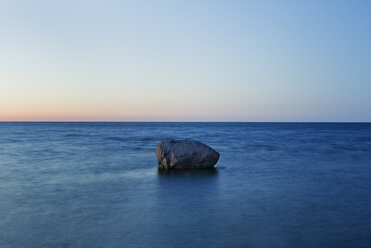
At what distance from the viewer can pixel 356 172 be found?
13.4m

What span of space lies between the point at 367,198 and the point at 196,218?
17.4 feet

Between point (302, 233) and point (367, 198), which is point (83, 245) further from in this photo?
point (367, 198)

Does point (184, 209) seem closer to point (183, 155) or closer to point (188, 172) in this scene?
point (188, 172)

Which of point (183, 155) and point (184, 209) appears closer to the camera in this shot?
point (184, 209)

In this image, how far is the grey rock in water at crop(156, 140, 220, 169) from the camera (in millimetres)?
12570

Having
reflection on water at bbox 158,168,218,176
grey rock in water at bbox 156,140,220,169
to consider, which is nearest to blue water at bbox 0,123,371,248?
reflection on water at bbox 158,168,218,176

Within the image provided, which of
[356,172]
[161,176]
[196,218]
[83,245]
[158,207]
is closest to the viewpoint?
[83,245]

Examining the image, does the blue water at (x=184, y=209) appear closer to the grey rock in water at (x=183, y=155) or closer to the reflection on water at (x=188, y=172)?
the reflection on water at (x=188, y=172)

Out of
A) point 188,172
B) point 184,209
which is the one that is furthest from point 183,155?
point 184,209

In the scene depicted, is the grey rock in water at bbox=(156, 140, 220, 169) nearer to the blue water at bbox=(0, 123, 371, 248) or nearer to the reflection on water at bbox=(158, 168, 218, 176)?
the reflection on water at bbox=(158, 168, 218, 176)

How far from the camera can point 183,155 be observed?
1252 centimetres

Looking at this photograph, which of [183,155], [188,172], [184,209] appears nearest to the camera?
[184,209]

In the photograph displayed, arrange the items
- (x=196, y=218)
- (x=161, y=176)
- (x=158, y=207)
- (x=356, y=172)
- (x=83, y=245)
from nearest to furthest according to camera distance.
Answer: (x=83, y=245) → (x=196, y=218) → (x=158, y=207) → (x=161, y=176) → (x=356, y=172)

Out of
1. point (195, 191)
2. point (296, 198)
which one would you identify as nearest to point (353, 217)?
point (296, 198)
